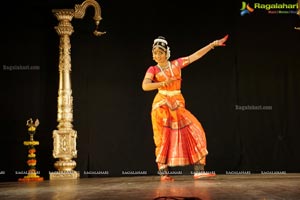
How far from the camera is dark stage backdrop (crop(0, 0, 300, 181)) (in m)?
8.57

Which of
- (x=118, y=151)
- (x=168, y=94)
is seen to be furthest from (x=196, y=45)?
(x=118, y=151)

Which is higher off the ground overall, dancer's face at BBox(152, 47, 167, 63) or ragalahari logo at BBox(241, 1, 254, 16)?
ragalahari logo at BBox(241, 1, 254, 16)

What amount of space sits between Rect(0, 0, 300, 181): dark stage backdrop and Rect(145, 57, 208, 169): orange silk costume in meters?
0.30

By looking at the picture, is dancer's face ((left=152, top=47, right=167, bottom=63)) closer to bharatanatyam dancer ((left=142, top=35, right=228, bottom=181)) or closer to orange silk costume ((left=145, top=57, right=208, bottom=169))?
bharatanatyam dancer ((left=142, top=35, right=228, bottom=181))

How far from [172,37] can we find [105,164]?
2373 millimetres

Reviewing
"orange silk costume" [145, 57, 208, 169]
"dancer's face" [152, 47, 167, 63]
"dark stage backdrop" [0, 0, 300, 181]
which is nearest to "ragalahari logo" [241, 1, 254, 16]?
"dark stage backdrop" [0, 0, 300, 181]

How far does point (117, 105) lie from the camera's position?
8.66 m

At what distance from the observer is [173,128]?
8211mm

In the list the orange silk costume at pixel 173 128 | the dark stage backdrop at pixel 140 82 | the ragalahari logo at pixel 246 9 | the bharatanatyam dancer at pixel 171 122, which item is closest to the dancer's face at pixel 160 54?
the bharatanatyam dancer at pixel 171 122

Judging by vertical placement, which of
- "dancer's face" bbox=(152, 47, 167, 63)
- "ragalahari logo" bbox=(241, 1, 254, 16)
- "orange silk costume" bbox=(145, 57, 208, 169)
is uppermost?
"ragalahari logo" bbox=(241, 1, 254, 16)

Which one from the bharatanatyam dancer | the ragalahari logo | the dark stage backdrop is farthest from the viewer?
the ragalahari logo

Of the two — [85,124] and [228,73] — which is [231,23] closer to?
[228,73]

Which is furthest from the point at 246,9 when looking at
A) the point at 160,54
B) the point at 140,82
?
the point at 140,82

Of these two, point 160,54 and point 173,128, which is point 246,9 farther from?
point 173,128
